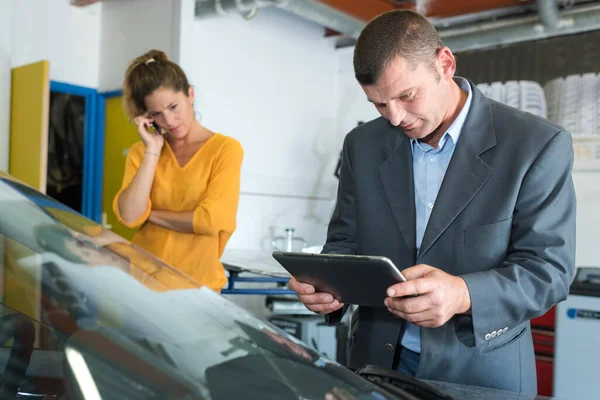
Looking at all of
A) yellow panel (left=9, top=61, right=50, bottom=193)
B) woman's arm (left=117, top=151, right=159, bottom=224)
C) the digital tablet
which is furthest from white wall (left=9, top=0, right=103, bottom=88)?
the digital tablet

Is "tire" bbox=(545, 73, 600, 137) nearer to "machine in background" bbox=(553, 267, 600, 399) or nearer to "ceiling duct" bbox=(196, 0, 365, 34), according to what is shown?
"machine in background" bbox=(553, 267, 600, 399)

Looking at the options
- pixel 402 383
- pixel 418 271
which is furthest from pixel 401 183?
pixel 402 383

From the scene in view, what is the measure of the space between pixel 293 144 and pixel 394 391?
214 inches

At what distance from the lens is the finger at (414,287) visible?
1.12 metres

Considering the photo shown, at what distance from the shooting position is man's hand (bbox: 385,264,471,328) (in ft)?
3.69

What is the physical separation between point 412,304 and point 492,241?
27cm

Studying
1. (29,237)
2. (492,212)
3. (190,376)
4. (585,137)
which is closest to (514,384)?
(492,212)

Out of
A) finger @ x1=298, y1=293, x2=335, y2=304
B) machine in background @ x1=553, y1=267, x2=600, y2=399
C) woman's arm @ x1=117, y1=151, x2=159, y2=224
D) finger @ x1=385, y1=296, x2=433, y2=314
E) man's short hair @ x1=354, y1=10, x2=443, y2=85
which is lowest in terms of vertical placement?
machine in background @ x1=553, y1=267, x2=600, y2=399

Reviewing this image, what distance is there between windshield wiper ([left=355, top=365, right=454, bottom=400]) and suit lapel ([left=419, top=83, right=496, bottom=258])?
450 millimetres

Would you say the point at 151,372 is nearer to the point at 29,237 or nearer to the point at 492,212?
the point at 29,237

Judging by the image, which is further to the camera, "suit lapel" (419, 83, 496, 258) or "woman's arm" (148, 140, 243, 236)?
"woman's arm" (148, 140, 243, 236)

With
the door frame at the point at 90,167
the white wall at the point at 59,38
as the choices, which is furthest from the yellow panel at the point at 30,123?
the door frame at the point at 90,167

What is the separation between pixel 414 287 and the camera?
44.1 inches

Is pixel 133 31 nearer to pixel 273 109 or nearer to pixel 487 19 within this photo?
pixel 273 109
